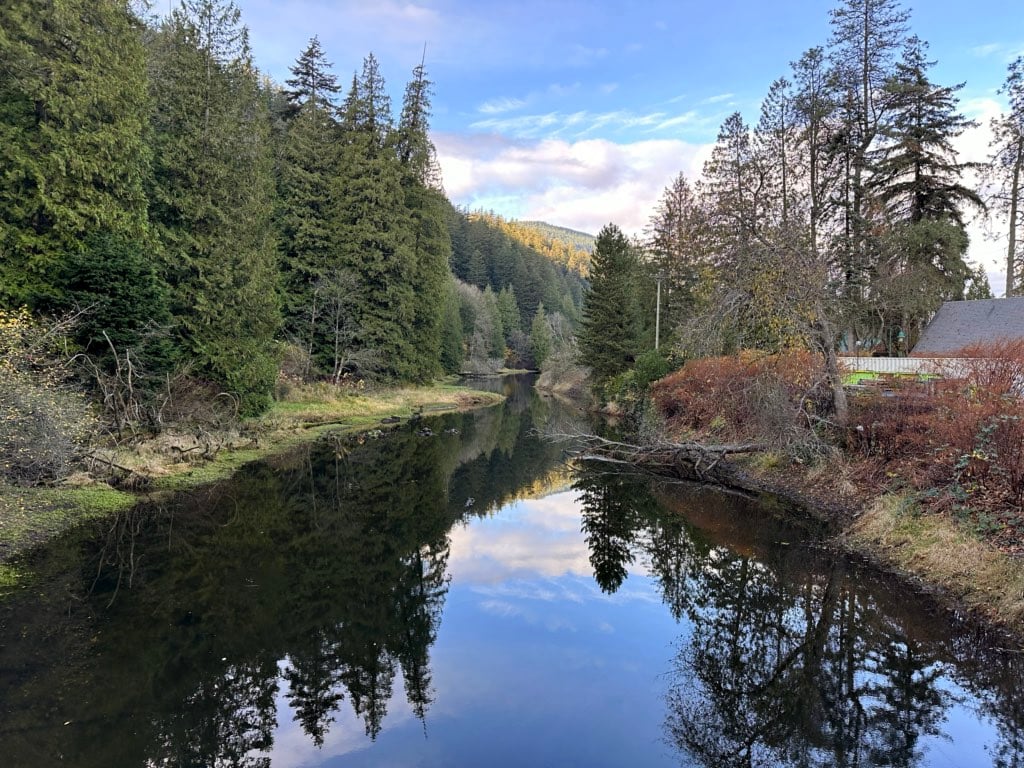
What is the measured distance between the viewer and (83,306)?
13.9 meters

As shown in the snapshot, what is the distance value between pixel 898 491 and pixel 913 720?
237 inches

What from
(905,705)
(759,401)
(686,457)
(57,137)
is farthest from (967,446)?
(57,137)

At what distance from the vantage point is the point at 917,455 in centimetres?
1060

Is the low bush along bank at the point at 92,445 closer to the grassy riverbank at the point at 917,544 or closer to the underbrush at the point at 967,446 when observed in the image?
the grassy riverbank at the point at 917,544

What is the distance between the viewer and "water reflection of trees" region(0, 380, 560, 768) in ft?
17.8

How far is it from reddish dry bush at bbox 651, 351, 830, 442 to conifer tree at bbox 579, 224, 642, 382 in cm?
982

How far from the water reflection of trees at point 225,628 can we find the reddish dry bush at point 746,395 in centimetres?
789

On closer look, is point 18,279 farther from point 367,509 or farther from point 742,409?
point 742,409

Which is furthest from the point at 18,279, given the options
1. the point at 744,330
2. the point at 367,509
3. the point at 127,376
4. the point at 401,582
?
the point at 744,330

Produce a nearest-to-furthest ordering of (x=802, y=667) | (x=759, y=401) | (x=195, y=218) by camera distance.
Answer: (x=802, y=667), (x=759, y=401), (x=195, y=218)

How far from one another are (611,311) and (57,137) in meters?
26.8

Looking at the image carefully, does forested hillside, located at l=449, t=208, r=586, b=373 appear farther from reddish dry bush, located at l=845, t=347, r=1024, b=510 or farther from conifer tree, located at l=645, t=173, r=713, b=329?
reddish dry bush, located at l=845, t=347, r=1024, b=510

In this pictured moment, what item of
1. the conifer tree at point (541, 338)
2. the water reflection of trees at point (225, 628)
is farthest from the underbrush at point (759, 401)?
the conifer tree at point (541, 338)

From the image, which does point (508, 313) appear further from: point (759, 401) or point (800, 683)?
point (800, 683)
